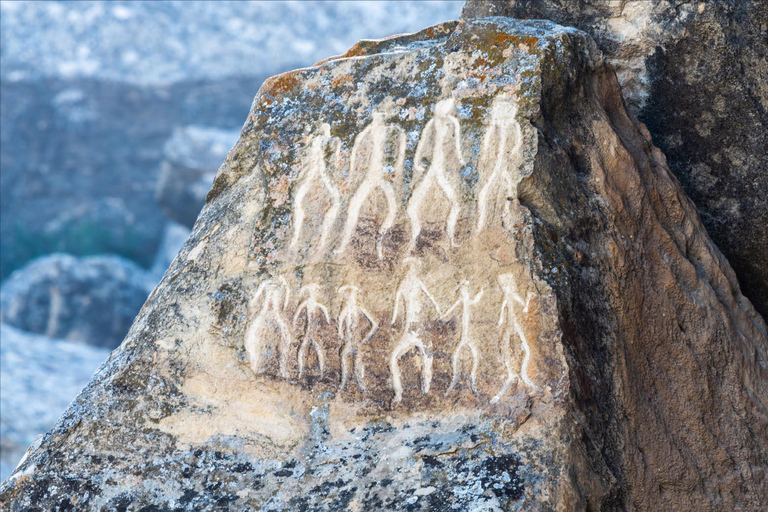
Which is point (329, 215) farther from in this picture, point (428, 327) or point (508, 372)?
point (508, 372)

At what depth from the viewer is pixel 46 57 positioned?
553 inches

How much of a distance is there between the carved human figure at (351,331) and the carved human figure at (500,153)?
430mm

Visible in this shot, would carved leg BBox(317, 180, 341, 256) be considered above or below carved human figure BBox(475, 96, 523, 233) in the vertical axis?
below

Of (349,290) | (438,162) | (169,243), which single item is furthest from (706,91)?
(169,243)

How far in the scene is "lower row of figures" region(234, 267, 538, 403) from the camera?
2.60 metres

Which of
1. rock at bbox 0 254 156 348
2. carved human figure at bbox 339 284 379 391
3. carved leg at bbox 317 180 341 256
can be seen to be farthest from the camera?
rock at bbox 0 254 156 348

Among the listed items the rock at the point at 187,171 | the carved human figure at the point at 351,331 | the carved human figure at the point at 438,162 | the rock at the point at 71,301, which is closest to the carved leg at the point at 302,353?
the carved human figure at the point at 351,331

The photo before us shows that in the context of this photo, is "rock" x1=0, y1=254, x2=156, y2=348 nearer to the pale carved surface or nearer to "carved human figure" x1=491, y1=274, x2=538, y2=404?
the pale carved surface

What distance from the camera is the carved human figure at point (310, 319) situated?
2750 millimetres

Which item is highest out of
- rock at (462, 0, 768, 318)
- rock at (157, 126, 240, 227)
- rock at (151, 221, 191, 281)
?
rock at (157, 126, 240, 227)

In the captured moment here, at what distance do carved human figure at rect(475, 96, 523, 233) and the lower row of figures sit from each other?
9.8 inches

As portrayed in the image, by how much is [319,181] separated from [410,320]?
1.81 ft

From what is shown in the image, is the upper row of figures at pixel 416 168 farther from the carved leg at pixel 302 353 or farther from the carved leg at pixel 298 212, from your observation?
the carved leg at pixel 302 353

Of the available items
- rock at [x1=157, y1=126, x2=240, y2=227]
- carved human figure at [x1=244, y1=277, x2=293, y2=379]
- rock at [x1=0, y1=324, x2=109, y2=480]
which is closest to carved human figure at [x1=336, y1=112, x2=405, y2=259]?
carved human figure at [x1=244, y1=277, x2=293, y2=379]
